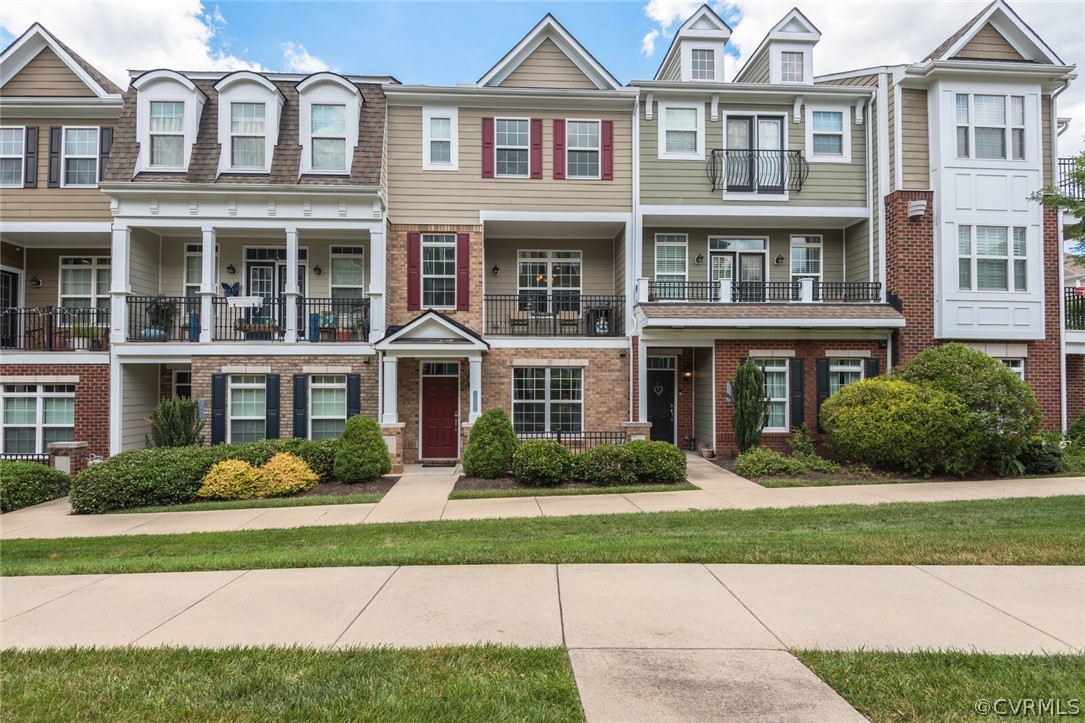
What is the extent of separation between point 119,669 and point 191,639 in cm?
52

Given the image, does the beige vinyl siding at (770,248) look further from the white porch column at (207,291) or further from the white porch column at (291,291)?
the white porch column at (207,291)

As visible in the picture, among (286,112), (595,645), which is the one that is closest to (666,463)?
(595,645)

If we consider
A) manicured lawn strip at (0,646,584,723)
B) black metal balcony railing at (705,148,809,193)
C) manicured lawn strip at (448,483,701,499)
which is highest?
black metal balcony railing at (705,148,809,193)

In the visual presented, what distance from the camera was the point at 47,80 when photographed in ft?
48.6

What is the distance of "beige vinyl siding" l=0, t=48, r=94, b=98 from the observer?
48.5ft

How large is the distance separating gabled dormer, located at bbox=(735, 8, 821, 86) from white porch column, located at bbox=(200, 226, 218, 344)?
1544 centimetres

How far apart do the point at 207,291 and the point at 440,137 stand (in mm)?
6957

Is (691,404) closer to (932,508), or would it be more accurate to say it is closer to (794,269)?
(794,269)

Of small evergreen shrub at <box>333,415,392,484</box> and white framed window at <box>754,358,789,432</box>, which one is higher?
white framed window at <box>754,358,789,432</box>

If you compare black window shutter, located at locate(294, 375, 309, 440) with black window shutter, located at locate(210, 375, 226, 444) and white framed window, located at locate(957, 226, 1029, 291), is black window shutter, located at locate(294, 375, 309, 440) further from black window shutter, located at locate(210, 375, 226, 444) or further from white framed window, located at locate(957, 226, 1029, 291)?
white framed window, located at locate(957, 226, 1029, 291)

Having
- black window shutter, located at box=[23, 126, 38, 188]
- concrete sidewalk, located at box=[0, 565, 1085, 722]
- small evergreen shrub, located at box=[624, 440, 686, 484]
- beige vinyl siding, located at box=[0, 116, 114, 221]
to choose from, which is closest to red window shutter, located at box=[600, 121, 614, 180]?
small evergreen shrub, located at box=[624, 440, 686, 484]

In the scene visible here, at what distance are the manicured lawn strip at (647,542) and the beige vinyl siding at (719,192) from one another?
8980mm

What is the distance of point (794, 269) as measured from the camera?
1606 centimetres

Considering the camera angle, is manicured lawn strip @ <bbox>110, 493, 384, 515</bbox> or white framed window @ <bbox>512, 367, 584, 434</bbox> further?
white framed window @ <bbox>512, 367, 584, 434</bbox>
